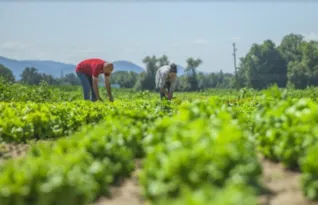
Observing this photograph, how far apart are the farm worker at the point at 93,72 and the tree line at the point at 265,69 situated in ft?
253

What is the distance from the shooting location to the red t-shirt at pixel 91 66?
10.6m

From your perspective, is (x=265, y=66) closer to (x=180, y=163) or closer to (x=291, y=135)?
(x=291, y=135)

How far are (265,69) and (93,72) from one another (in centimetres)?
10190

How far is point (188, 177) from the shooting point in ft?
11.1

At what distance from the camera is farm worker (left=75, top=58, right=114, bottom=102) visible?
10531mm

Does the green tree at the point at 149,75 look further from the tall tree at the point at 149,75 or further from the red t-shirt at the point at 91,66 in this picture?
the red t-shirt at the point at 91,66

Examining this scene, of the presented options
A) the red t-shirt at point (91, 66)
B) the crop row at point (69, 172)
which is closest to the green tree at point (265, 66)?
the red t-shirt at point (91, 66)

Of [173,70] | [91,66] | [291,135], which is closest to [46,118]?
[91,66]

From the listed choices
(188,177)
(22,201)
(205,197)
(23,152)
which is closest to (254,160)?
(188,177)

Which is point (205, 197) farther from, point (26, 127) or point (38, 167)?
point (26, 127)

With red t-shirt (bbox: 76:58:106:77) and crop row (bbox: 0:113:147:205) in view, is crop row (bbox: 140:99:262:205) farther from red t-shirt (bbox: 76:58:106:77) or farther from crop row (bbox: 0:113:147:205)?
red t-shirt (bbox: 76:58:106:77)

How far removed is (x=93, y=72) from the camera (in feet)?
35.1

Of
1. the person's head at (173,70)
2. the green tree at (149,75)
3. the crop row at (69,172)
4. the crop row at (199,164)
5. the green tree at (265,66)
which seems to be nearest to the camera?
the crop row at (69,172)

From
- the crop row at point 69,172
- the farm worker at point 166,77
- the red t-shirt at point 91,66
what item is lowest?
the crop row at point 69,172
